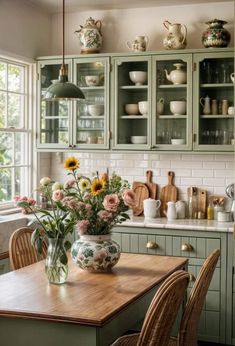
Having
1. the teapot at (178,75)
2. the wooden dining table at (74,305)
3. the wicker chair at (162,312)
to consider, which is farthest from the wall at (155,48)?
the wicker chair at (162,312)

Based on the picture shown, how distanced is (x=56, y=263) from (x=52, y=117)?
8.64ft

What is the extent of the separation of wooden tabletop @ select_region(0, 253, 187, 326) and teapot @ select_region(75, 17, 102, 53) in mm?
2384

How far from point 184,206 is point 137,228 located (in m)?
0.59

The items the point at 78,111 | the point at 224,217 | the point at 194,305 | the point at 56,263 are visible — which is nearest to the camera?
the point at 194,305

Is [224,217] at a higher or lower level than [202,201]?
lower

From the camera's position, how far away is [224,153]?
513 centimetres

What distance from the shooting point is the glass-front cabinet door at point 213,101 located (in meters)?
5.18

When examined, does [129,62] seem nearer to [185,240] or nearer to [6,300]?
[185,240]

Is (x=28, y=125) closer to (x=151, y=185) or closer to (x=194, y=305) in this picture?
(x=151, y=185)

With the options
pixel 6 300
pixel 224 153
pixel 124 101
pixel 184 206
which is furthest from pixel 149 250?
pixel 6 300

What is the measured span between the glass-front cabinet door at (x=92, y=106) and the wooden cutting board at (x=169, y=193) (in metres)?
0.66

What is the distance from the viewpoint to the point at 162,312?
2611 mm

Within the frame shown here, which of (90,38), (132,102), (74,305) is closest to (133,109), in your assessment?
(132,102)

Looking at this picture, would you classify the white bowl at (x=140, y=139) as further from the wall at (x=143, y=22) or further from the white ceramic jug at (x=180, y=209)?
the wall at (x=143, y=22)
